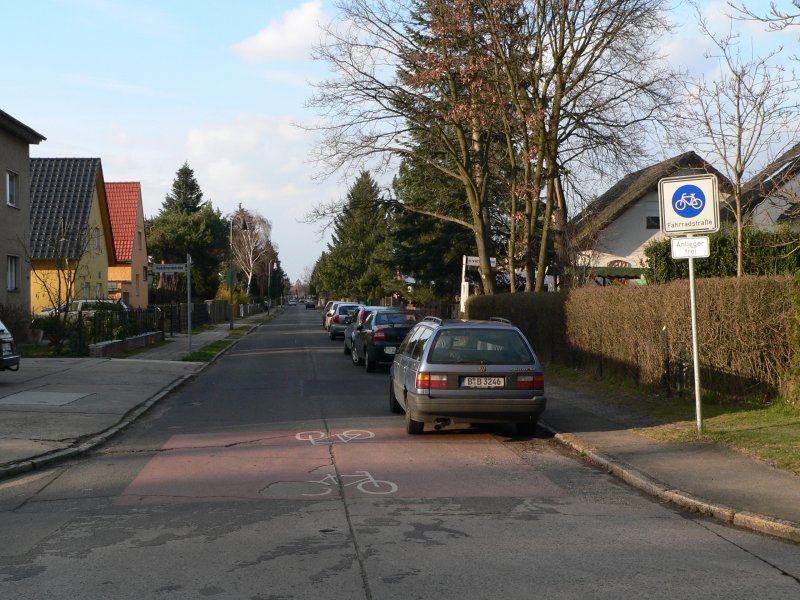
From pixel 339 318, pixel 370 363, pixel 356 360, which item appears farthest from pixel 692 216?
pixel 339 318

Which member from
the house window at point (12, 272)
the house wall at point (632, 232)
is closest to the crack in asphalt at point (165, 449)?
the house window at point (12, 272)

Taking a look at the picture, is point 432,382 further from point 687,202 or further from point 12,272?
point 12,272

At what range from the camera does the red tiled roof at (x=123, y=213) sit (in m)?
49.5

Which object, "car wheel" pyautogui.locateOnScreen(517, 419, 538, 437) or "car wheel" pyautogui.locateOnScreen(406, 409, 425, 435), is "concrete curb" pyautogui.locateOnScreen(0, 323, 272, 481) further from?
"car wheel" pyautogui.locateOnScreen(517, 419, 538, 437)

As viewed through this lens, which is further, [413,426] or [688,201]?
[413,426]

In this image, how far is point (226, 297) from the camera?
75.7 m

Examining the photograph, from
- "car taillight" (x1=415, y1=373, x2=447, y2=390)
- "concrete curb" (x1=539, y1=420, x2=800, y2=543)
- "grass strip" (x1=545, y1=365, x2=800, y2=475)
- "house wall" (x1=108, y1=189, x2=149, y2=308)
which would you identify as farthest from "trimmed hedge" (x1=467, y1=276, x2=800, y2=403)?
"house wall" (x1=108, y1=189, x2=149, y2=308)

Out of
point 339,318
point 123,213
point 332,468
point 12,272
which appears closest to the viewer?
point 332,468

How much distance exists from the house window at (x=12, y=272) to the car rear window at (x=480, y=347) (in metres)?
21.6

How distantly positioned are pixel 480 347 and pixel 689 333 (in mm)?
3733

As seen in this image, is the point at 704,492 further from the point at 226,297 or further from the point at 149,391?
the point at 226,297

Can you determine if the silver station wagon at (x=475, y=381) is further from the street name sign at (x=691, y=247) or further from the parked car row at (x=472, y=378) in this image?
the street name sign at (x=691, y=247)

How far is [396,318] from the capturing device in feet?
76.6

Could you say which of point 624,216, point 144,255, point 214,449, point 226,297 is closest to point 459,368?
point 214,449
